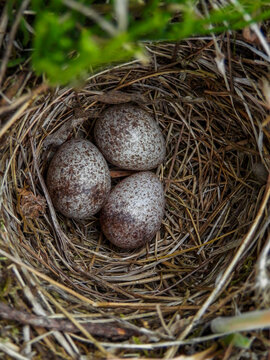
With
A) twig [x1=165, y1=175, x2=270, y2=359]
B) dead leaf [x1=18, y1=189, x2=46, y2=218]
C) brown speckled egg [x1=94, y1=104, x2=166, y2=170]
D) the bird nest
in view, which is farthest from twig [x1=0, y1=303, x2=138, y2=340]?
brown speckled egg [x1=94, y1=104, x2=166, y2=170]

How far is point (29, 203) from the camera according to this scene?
1.71 meters

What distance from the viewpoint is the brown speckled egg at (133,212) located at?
1862mm

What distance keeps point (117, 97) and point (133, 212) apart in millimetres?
560

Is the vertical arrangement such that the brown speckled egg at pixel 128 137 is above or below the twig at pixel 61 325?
above

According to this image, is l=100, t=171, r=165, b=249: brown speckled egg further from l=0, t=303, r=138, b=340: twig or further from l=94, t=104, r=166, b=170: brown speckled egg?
l=0, t=303, r=138, b=340: twig

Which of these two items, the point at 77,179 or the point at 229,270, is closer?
the point at 229,270

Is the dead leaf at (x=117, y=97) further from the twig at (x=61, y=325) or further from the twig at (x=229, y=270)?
the twig at (x=61, y=325)

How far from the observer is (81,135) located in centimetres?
207

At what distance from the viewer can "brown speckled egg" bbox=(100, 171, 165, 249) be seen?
6.11ft

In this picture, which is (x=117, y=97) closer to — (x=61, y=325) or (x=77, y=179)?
(x=77, y=179)

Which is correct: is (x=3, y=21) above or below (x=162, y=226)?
above

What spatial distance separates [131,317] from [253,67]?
3.74 feet

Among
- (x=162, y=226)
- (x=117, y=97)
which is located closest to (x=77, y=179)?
(x=117, y=97)

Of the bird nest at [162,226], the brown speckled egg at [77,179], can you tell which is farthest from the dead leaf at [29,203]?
the brown speckled egg at [77,179]
